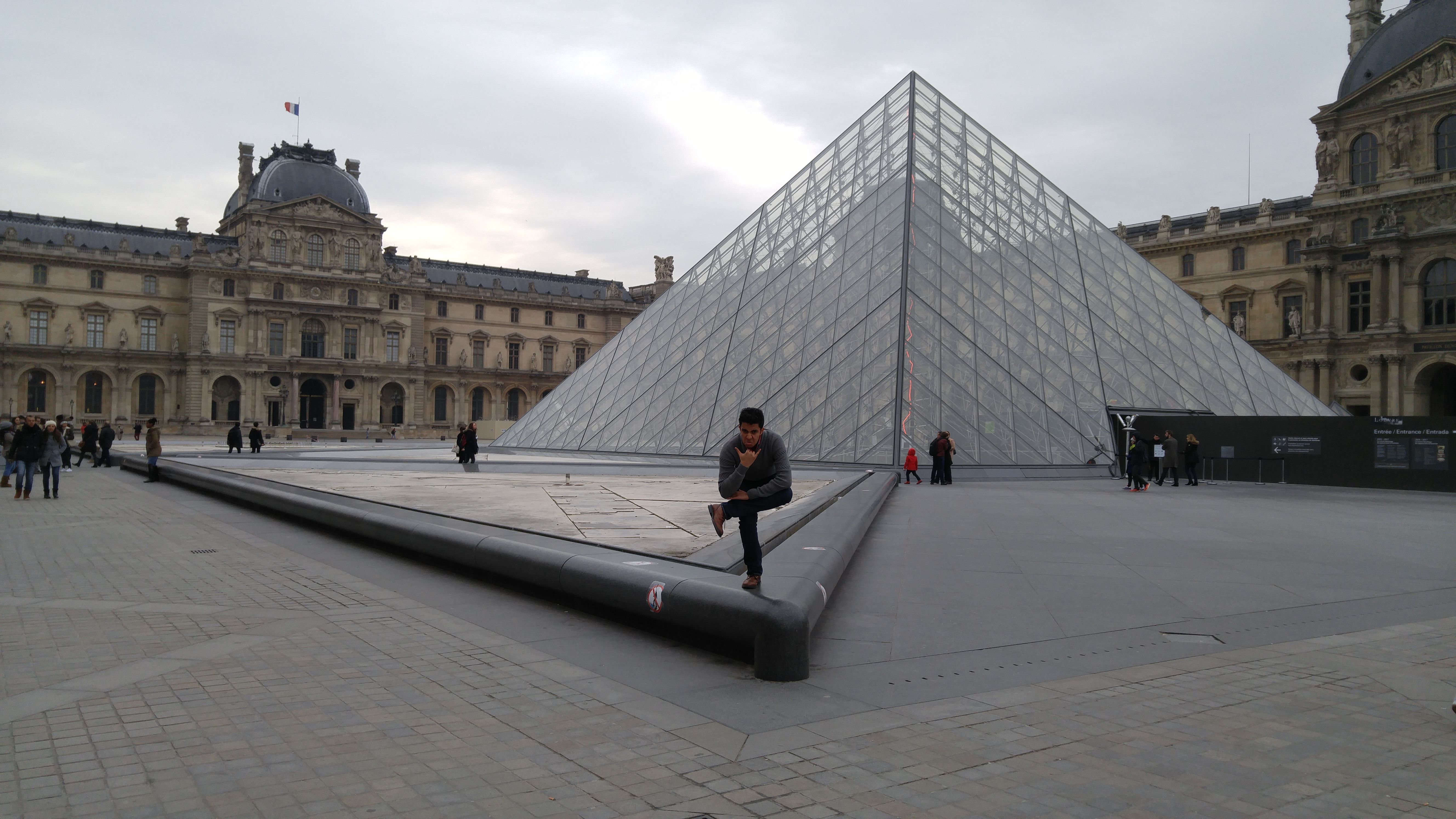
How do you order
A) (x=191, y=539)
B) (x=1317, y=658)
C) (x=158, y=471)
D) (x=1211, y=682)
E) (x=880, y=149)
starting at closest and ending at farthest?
(x=1211, y=682) → (x=1317, y=658) → (x=191, y=539) → (x=158, y=471) → (x=880, y=149)

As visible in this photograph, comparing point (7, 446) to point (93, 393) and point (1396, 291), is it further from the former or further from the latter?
Result: point (1396, 291)

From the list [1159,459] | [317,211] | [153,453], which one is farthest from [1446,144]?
[317,211]

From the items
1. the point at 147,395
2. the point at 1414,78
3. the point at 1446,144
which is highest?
the point at 1414,78

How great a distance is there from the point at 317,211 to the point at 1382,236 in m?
66.4

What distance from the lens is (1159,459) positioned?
69.5 feet

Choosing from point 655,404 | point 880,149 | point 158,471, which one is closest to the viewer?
point 158,471

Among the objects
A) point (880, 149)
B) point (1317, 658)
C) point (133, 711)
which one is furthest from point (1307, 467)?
point (133, 711)

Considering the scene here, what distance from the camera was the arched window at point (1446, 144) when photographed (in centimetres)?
4319

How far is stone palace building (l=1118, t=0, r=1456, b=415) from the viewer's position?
43.5m

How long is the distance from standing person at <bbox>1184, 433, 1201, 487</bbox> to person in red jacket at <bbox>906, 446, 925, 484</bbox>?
244 inches

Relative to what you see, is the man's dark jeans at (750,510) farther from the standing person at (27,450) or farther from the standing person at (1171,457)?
the standing person at (1171,457)

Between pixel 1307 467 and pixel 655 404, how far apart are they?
15702 mm

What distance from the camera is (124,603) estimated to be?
22.0 feet

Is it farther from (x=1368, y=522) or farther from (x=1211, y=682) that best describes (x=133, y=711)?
(x=1368, y=522)
